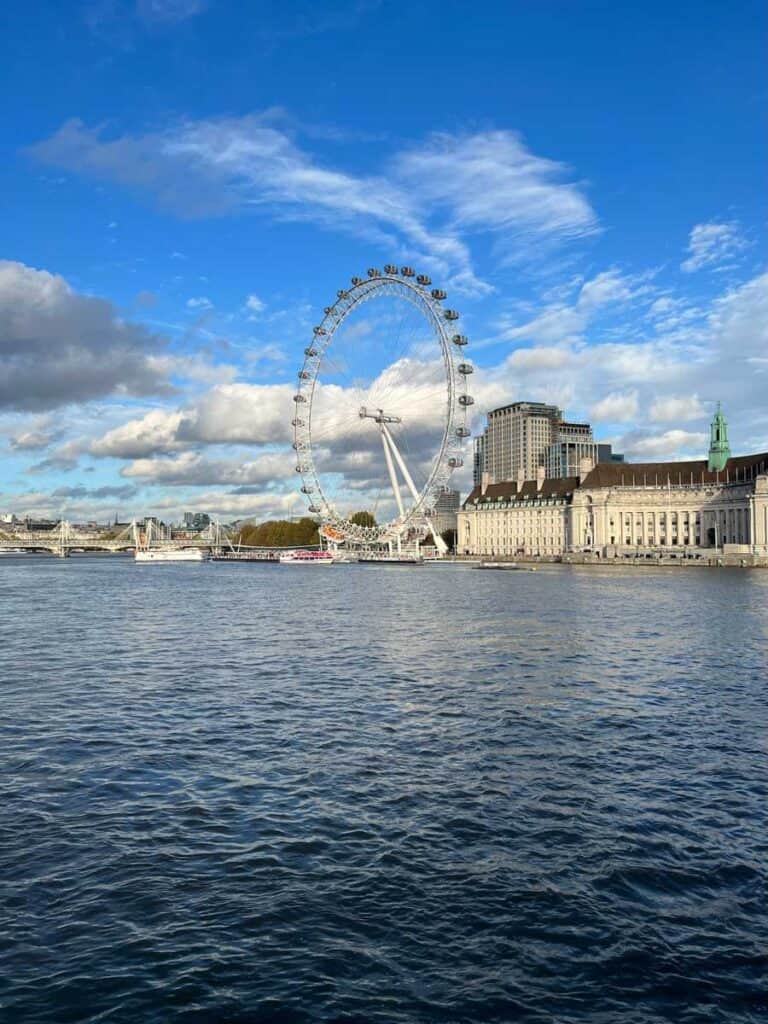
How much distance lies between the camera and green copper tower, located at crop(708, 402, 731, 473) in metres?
175

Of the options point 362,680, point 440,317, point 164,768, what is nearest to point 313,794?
point 164,768

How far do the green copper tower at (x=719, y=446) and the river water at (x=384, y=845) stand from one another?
15590 centimetres

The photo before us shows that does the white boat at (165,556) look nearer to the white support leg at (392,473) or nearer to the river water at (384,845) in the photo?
the white support leg at (392,473)

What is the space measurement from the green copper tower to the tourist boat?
77.9 m

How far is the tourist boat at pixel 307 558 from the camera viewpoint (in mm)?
169075

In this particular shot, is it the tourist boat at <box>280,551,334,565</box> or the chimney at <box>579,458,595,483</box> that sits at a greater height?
the chimney at <box>579,458,595,483</box>

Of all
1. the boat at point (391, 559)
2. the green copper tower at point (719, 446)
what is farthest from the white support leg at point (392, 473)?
the green copper tower at point (719, 446)

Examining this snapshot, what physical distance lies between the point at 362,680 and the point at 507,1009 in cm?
1890

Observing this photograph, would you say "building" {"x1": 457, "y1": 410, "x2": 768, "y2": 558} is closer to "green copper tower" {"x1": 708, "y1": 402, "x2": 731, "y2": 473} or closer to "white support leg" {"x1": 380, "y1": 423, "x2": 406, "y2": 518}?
"green copper tower" {"x1": 708, "y1": 402, "x2": 731, "y2": 473}

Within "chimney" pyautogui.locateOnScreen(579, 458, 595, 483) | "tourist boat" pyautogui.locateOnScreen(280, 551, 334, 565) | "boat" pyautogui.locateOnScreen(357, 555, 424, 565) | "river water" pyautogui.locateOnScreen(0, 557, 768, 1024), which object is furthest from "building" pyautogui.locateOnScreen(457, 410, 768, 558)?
"river water" pyautogui.locateOnScreen(0, 557, 768, 1024)

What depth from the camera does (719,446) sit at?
6929 inches

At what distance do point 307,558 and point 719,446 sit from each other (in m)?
85.0

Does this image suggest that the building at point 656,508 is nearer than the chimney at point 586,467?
Yes

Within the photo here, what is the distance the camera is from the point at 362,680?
2764 cm
